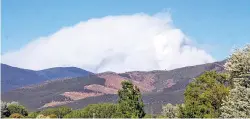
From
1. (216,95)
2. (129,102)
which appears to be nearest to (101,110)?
(129,102)

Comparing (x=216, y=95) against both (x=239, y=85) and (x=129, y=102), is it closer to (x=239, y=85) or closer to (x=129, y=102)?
(x=129, y=102)

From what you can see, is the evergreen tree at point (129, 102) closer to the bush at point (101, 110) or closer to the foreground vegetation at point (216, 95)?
the foreground vegetation at point (216, 95)

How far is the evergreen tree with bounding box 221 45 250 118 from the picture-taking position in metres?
43.9

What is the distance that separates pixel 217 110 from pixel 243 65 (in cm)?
2074

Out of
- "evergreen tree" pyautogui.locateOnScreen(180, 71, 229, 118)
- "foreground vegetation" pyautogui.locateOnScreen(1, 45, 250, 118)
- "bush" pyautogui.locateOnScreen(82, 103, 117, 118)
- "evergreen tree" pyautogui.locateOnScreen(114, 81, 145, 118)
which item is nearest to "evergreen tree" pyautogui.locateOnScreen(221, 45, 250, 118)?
"foreground vegetation" pyautogui.locateOnScreen(1, 45, 250, 118)

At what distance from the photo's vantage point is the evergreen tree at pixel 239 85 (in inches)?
1727

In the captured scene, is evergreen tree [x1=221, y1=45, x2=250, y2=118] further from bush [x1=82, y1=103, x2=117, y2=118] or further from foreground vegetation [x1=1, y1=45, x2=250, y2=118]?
bush [x1=82, y1=103, x2=117, y2=118]

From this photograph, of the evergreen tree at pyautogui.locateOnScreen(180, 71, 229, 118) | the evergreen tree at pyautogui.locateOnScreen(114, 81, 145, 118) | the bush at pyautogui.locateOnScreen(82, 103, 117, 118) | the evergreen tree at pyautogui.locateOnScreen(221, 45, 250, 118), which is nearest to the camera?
the evergreen tree at pyautogui.locateOnScreen(221, 45, 250, 118)

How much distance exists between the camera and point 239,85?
44812 millimetres

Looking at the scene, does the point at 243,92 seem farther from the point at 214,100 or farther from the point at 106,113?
the point at 106,113

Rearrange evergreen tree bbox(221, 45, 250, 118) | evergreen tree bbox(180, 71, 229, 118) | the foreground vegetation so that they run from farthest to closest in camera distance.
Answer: evergreen tree bbox(180, 71, 229, 118) < the foreground vegetation < evergreen tree bbox(221, 45, 250, 118)

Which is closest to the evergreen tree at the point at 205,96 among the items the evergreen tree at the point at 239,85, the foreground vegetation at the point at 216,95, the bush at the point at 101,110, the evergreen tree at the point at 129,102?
the foreground vegetation at the point at 216,95

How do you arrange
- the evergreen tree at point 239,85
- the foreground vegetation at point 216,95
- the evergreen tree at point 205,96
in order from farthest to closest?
the evergreen tree at point 205,96 < the foreground vegetation at point 216,95 < the evergreen tree at point 239,85

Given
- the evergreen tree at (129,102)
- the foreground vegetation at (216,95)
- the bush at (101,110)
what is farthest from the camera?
the bush at (101,110)
